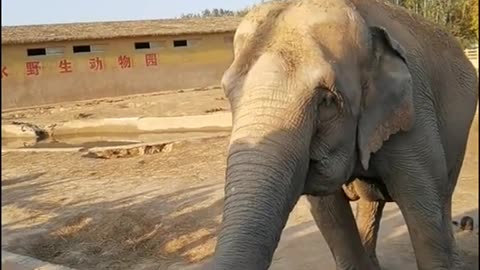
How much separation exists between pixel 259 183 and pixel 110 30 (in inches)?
817

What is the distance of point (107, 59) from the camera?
70.4 ft

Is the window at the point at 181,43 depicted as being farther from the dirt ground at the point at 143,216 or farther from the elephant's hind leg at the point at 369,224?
the elephant's hind leg at the point at 369,224

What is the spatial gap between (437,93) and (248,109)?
1569 mm

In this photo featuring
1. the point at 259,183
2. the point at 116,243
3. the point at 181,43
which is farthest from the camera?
the point at 181,43

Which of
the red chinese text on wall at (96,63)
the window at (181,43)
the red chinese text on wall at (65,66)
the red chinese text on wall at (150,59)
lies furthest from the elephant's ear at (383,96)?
the window at (181,43)

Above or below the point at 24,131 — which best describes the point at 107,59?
below

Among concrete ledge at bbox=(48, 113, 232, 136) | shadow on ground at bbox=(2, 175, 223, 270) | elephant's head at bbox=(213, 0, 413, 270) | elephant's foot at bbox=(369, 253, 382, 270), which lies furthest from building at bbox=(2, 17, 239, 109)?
elephant's head at bbox=(213, 0, 413, 270)

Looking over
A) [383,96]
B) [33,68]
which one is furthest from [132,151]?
[33,68]

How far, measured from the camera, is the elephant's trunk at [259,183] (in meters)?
2.25

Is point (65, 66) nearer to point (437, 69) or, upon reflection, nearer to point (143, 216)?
point (143, 216)

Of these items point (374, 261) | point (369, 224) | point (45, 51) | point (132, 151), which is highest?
point (369, 224)

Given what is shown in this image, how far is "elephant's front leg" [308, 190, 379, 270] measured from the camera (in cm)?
386

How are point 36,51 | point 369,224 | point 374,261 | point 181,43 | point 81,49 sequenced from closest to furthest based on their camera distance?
point 374,261
point 369,224
point 36,51
point 81,49
point 181,43

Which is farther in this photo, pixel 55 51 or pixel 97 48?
pixel 97 48
